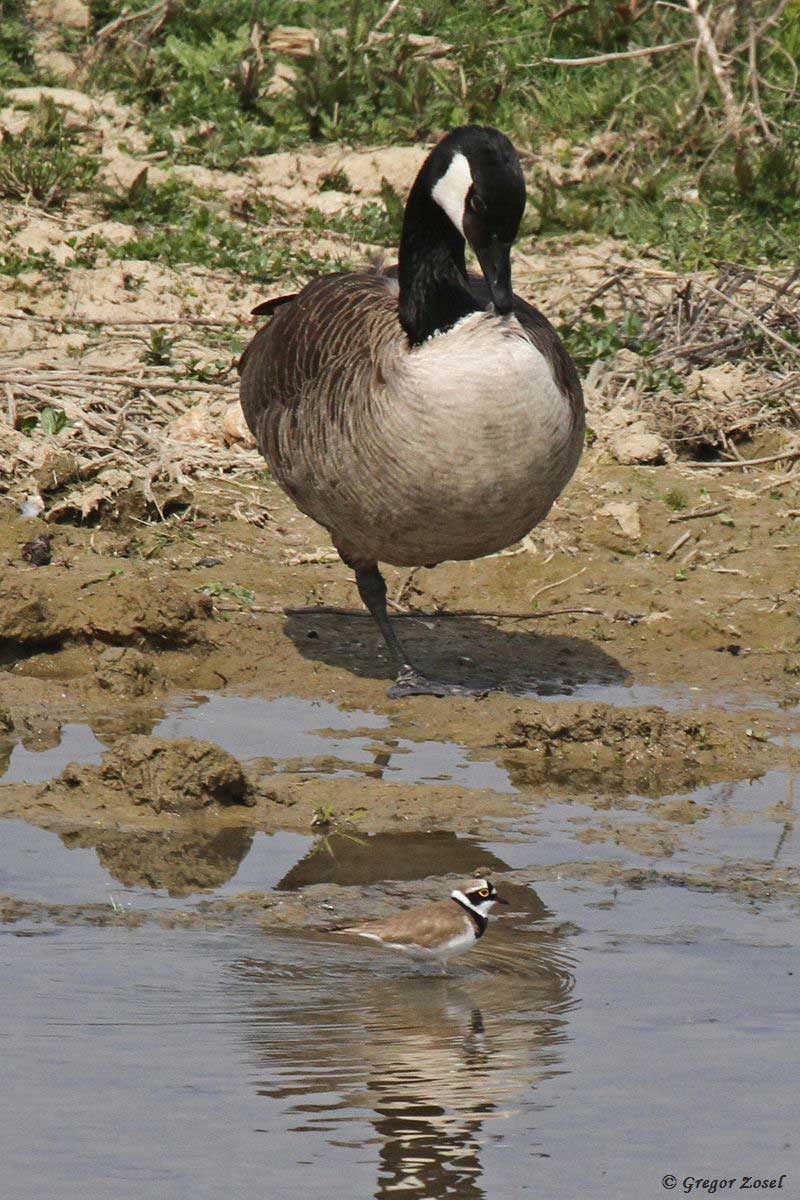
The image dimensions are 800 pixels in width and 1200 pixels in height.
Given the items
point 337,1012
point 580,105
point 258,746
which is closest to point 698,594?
→ point 258,746

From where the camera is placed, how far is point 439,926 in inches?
171

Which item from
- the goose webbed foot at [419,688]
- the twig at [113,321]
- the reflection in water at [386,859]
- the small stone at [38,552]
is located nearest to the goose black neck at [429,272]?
the goose webbed foot at [419,688]

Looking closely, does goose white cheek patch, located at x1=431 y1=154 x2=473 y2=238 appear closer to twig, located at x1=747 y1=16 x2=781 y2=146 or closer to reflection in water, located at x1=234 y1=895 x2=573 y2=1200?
reflection in water, located at x1=234 y1=895 x2=573 y2=1200

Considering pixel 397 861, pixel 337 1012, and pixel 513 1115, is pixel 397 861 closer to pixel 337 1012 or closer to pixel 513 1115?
pixel 337 1012

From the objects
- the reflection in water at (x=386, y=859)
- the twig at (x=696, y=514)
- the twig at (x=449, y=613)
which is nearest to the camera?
the reflection in water at (x=386, y=859)

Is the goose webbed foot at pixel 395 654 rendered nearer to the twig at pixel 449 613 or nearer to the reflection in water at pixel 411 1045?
the twig at pixel 449 613

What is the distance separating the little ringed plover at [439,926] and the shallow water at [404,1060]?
0.09 m

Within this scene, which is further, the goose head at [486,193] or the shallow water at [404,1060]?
the goose head at [486,193]

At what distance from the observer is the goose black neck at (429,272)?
6195 millimetres

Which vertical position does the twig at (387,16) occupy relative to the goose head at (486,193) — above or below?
above

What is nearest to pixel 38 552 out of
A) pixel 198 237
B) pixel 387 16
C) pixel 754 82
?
pixel 198 237

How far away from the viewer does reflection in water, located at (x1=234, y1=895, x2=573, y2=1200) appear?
11.8 feet

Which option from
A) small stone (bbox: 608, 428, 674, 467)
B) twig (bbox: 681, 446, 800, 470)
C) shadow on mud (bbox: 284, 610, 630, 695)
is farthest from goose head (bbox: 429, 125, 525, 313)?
twig (bbox: 681, 446, 800, 470)

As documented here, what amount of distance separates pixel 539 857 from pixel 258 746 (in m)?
1.29
